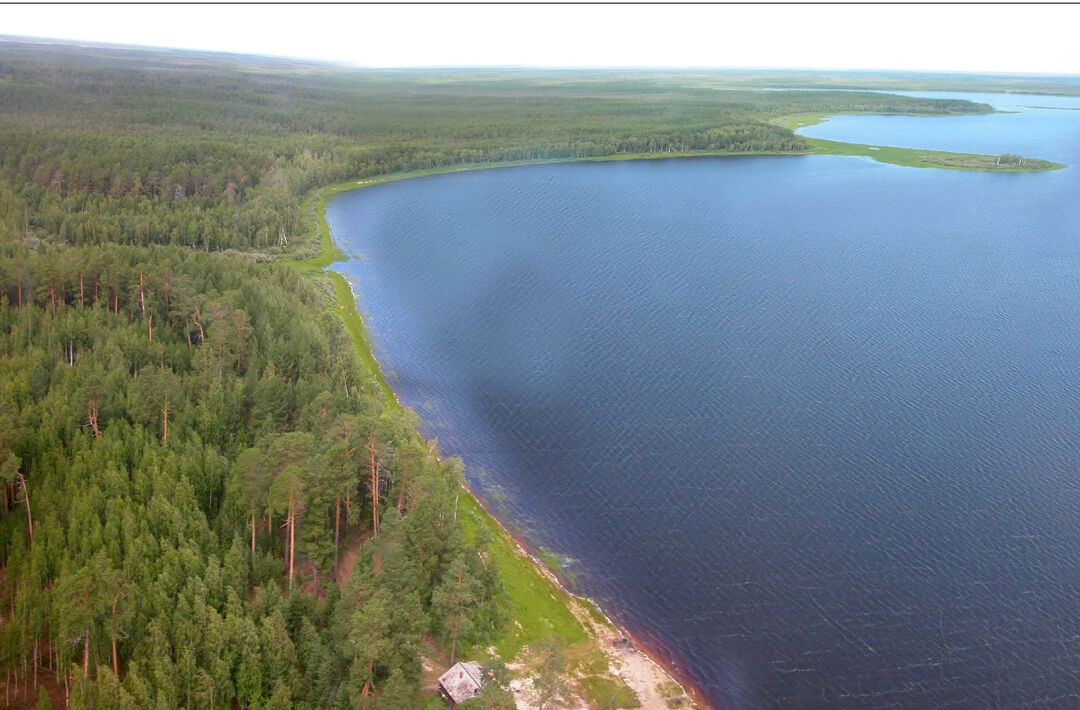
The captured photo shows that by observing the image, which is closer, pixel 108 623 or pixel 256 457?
pixel 108 623

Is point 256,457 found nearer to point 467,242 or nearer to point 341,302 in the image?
point 341,302

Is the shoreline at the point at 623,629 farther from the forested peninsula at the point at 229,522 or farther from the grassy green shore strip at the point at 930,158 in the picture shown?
the grassy green shore strip at the point at 930,158

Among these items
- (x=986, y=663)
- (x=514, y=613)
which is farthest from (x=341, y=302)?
(x=986, y=663)

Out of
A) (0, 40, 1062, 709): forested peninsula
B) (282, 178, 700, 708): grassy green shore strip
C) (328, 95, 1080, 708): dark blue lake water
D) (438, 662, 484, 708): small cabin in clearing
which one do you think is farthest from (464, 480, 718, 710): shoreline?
(438, 662, 484, 708): small cabin in clearing

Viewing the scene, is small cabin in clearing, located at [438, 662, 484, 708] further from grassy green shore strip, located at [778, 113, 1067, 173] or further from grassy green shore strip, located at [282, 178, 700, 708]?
grassy green shore strip, located at [778, 113, 1067, 173]

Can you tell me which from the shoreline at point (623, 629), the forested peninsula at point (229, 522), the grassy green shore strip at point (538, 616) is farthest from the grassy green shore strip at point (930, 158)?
the grassy green shore strip at point (538, 616)

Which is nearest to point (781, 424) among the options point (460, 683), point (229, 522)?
point (460, 683)

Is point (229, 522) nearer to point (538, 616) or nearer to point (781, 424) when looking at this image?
point (538, 616)
